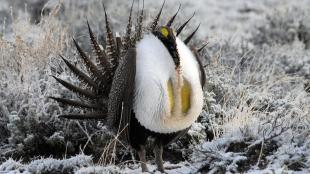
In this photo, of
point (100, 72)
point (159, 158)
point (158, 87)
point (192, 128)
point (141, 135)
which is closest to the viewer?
point (158, 87)

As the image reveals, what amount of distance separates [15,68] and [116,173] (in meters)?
1.46

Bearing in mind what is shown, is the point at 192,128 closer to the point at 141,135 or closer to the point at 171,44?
the point at 141,135

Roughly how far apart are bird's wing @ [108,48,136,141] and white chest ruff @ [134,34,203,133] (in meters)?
0.03

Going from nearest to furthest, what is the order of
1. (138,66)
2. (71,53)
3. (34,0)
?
(138,66) → (71,53) → (34,0)

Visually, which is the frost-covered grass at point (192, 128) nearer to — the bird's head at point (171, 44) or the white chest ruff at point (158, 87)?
the white chest ruff at point (158, 87)

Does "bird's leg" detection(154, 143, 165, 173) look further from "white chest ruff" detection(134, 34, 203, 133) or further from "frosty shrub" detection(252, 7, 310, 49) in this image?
"frosty shrub" detection(252, 7, 310, 49)

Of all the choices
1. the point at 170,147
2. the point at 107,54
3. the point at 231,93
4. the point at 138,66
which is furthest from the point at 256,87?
the point at 138,66

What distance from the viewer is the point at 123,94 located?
283cm

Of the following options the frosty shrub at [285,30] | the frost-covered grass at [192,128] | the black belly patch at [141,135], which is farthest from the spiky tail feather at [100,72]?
the frosty shrub at [285,30]

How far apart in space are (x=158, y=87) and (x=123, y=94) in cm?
20

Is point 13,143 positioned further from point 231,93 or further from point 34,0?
point 34,0

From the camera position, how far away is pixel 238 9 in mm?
8680

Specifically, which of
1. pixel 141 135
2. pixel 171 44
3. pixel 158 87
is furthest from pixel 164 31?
pixel 141 135

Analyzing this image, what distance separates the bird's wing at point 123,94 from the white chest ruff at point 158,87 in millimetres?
29
